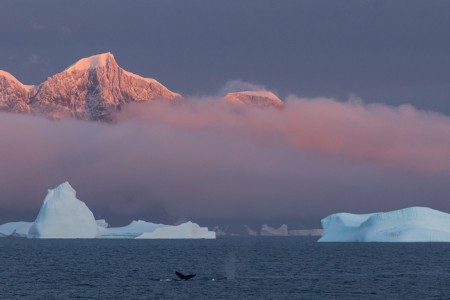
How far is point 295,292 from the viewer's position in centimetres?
8025

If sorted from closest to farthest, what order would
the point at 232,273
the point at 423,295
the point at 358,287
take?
the point at 423,295 → the point at 358,287 → the point at 232,273

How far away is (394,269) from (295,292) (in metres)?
40.6

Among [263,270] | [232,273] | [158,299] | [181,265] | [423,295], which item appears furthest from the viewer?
[181,265]

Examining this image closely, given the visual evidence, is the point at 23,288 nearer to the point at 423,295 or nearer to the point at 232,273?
the point at 232,273

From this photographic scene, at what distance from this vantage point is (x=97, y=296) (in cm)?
7506

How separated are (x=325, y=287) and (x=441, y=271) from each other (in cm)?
3286

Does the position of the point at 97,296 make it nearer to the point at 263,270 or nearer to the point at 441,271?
the point at 263,270

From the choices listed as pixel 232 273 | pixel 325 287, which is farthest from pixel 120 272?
pixel 325 287

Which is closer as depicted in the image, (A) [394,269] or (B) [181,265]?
(A) [394,269]

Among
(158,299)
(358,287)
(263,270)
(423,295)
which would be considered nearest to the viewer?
(158,299)

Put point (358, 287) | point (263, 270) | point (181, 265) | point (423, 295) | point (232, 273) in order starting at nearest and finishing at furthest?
point (423, 295) → point (358, 287) → point (232, 273) → point (263, 270) → point (181, 265)

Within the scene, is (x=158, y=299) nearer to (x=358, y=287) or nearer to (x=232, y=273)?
(x=358, y=287)

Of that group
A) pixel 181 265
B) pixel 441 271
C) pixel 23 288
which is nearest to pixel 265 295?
pixel 23 288

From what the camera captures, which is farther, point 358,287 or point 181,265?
point 181,265
